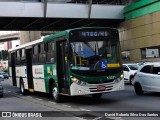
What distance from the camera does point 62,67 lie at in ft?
49.6

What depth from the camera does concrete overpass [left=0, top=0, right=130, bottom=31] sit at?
38.1m

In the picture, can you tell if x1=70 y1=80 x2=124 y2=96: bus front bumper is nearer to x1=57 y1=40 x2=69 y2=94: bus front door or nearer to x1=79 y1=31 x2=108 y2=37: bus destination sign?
x1=57 y1=40 x2=69 y2=94: bus front door

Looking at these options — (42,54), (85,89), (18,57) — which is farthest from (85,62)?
(18,57)

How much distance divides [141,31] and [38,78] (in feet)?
76.5

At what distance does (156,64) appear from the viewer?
16.7m

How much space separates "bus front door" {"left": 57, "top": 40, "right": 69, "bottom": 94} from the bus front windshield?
0.69m

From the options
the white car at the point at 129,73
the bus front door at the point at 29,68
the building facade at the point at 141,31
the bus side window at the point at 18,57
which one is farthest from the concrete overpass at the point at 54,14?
the bus front door at the point at 29,68

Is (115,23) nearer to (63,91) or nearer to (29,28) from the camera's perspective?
(29,28)

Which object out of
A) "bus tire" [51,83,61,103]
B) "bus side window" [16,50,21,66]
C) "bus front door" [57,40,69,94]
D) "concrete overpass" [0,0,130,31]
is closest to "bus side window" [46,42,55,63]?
"bus front door" [57,40,69,94]

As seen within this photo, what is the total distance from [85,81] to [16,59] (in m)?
10.4

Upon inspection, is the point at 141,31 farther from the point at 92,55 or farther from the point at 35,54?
the point at 92,55

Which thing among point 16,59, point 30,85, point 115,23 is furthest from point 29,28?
point 30,85

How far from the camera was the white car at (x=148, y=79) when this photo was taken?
1638cm

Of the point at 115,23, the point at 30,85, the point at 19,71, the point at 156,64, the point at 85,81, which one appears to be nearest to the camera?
the point at 85,81
